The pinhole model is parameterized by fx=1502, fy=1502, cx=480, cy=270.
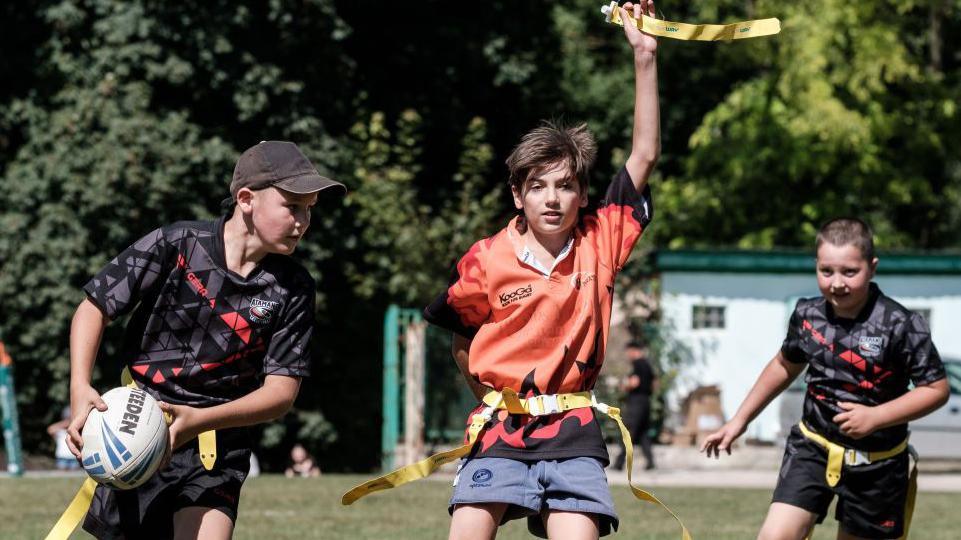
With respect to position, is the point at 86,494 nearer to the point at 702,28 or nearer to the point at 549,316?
the point at 549,316

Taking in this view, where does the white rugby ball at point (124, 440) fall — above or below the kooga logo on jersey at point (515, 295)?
below

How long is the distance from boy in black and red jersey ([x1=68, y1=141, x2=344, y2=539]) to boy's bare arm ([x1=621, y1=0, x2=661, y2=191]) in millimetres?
1167

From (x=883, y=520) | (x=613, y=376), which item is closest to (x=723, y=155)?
(x=613, y=376)

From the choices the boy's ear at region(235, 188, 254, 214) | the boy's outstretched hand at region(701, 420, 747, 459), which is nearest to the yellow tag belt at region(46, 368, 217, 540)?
the boy's ear at region(235, 188, 254, 214)

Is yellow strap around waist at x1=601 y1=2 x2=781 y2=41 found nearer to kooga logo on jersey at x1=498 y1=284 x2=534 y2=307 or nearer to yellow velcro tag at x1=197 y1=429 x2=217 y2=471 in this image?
kooga logo on jersey at x1=498 y1=284 x2=534 y2=307

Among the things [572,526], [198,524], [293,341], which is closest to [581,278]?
[572,526]

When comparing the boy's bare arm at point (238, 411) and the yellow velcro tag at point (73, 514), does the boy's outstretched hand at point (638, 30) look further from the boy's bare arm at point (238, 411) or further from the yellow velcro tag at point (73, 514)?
the yellow velcro tag at point (73, 514)

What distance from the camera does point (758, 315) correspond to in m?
24.6

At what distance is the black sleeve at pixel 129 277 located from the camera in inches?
218

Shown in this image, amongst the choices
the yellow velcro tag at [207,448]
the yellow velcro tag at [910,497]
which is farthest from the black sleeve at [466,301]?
the yellow velcro tag at [910,497]

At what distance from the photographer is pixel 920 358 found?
6.85 m

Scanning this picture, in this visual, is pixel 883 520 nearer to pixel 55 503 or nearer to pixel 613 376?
pixel 55 503

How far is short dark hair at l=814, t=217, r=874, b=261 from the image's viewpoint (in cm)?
682

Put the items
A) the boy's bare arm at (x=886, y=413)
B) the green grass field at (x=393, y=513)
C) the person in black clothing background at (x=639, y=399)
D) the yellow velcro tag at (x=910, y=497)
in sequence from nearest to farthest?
the boy's bare arm at (x=886, y=413) → the yellow velcro tag at (x=910, y=497) → the green grass field at (x=393, y=513) → the person in black clothing background at (x=639, y=399)
